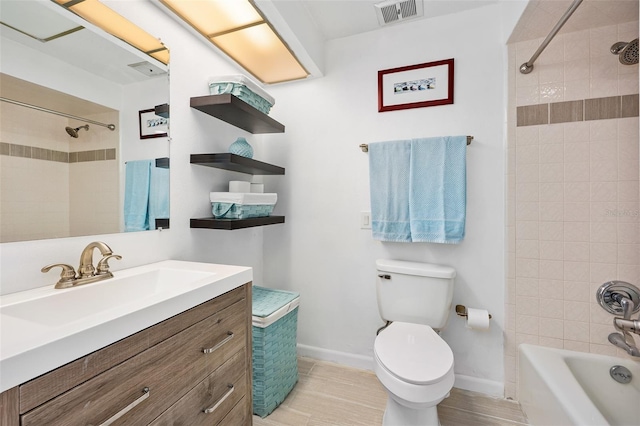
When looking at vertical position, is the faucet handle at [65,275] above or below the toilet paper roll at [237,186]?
below

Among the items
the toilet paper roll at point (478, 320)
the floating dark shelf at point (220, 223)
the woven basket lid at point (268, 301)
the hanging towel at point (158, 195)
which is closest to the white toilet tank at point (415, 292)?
the toilet paper roll at point (478, 320)

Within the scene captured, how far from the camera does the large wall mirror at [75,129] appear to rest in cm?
86

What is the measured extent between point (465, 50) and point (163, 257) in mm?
2067

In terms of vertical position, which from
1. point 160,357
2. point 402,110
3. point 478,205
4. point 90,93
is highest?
point 402,110

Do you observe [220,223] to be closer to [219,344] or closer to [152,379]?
[219,344]

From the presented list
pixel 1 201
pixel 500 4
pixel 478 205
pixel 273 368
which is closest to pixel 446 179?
pixel 478 205

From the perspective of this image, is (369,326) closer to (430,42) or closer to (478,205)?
(478,205)

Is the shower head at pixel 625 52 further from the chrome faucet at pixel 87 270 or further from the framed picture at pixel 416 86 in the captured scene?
the chrome faucet at pixel 87 270

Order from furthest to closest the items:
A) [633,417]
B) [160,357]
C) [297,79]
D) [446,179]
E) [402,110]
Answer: [297,79] → [402,110] → [446,179] → [633,417] → [160,357]

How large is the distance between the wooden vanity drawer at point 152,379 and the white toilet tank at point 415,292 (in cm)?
95

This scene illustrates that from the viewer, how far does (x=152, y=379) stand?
741mm

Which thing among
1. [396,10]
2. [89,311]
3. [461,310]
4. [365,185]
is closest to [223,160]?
[89,311]

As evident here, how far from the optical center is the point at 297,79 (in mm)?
2072

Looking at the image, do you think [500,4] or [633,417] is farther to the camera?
[500,4]
